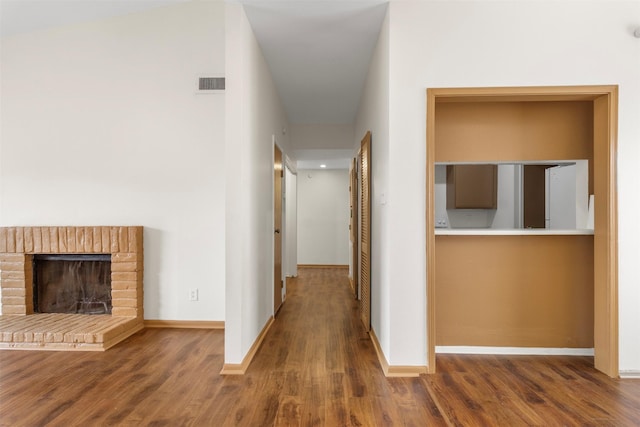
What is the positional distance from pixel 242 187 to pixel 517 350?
2.58 metres

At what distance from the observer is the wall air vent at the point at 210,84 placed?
3.60m

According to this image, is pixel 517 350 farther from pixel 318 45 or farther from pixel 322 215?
pixel 322 215

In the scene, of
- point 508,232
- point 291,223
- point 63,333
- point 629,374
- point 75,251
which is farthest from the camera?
point 291,223

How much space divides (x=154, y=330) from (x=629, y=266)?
13.6 ft

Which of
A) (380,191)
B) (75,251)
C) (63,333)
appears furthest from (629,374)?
(75,251)

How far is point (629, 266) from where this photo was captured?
98.3 inches

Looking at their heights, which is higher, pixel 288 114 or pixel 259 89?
pixel 288 114

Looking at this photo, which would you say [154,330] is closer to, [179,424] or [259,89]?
[179,424]

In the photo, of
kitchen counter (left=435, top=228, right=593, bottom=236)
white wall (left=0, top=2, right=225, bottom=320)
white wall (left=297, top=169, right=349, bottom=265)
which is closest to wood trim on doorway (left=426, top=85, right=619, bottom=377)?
kitchen counter (left=435, top=228, right=593, bottom=236)

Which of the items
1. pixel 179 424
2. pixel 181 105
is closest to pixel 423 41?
pixel 181 105

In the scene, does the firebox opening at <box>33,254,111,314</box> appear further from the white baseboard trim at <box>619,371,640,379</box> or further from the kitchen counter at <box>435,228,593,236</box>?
the white baseboard trim at <box>619,371,640,379</box>

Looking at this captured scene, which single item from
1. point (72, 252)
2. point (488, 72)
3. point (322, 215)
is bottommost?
point (72, 252)

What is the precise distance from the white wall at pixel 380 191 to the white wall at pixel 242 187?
106 centimetres

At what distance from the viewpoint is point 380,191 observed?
114 inches
